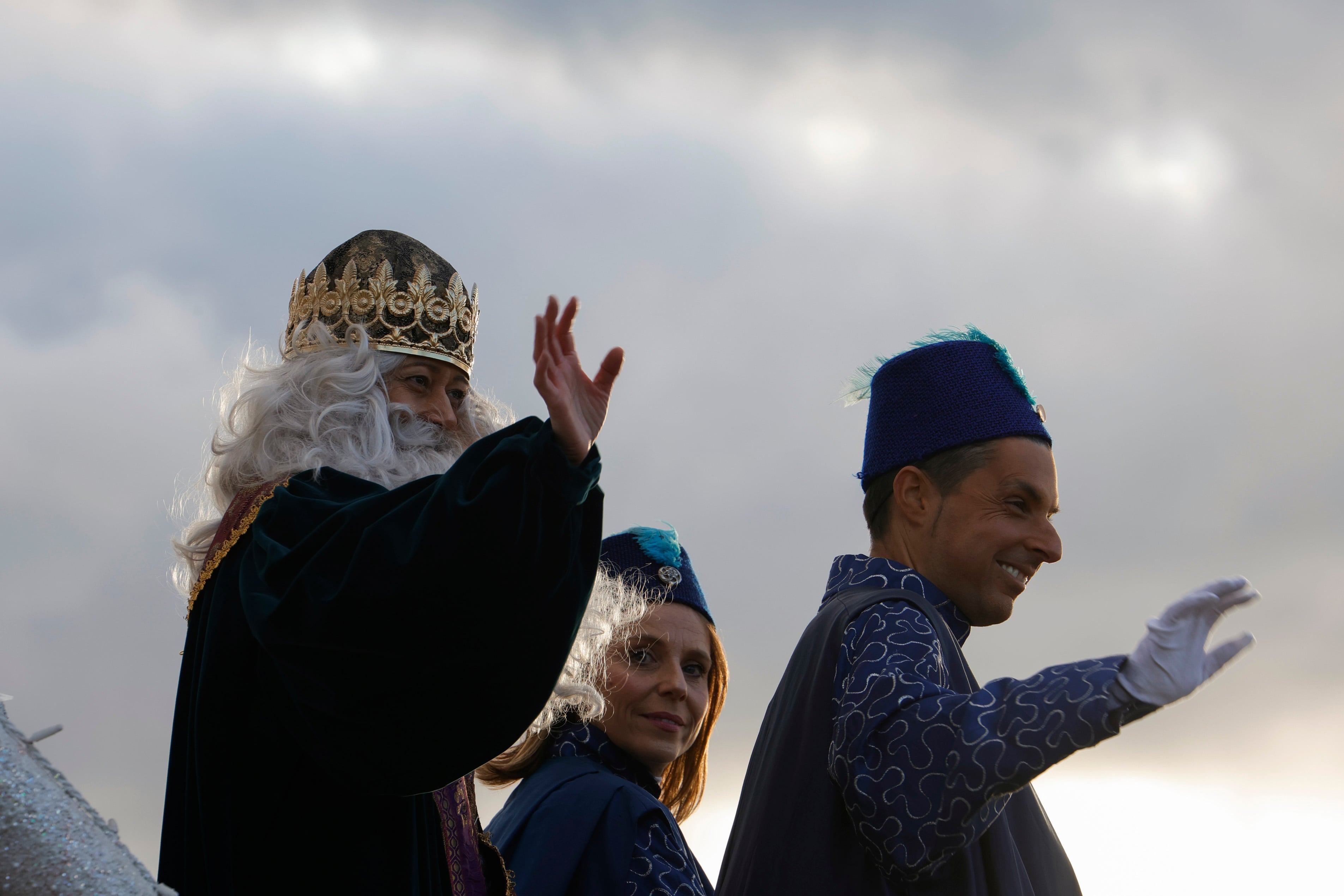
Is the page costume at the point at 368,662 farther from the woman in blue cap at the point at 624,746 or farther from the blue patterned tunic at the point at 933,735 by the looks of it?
the blue patterned tunic at the point at 933,735

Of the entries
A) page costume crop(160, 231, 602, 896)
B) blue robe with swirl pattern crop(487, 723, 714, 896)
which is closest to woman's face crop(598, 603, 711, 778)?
blue robe with swirl pattern crop(487, 723, 714, 896)

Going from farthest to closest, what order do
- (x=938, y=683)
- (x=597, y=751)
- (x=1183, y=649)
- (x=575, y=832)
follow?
(x=597, y=751), (x=575, y=832), (x=938, y=683), (x=1183, y=649)

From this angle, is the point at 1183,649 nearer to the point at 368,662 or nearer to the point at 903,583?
the point at 903,583

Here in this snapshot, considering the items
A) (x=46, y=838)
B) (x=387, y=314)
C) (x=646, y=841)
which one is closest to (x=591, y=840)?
(x=646, y=841)

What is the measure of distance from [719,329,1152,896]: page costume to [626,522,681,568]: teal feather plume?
1.31 m

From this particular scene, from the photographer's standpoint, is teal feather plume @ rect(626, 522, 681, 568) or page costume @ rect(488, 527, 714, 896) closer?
page costume @ rect(488, 527, 714, 896)

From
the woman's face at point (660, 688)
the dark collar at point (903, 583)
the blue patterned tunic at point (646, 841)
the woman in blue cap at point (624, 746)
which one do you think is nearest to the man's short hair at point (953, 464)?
the dark collar at point (903, 583)

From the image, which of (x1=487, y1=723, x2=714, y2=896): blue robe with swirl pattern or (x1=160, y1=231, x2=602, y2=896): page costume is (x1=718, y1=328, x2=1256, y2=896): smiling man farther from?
(x1=160, y1=231, x2=602, y2=896): page costume

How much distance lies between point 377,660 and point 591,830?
170 cm

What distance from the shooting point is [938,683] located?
278cm

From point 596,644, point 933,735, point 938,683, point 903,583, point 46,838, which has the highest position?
point 903,583

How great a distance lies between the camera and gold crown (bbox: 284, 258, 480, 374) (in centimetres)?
341

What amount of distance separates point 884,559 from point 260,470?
5.26ft

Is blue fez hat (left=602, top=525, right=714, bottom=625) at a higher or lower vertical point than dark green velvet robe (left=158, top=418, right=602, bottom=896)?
higher
